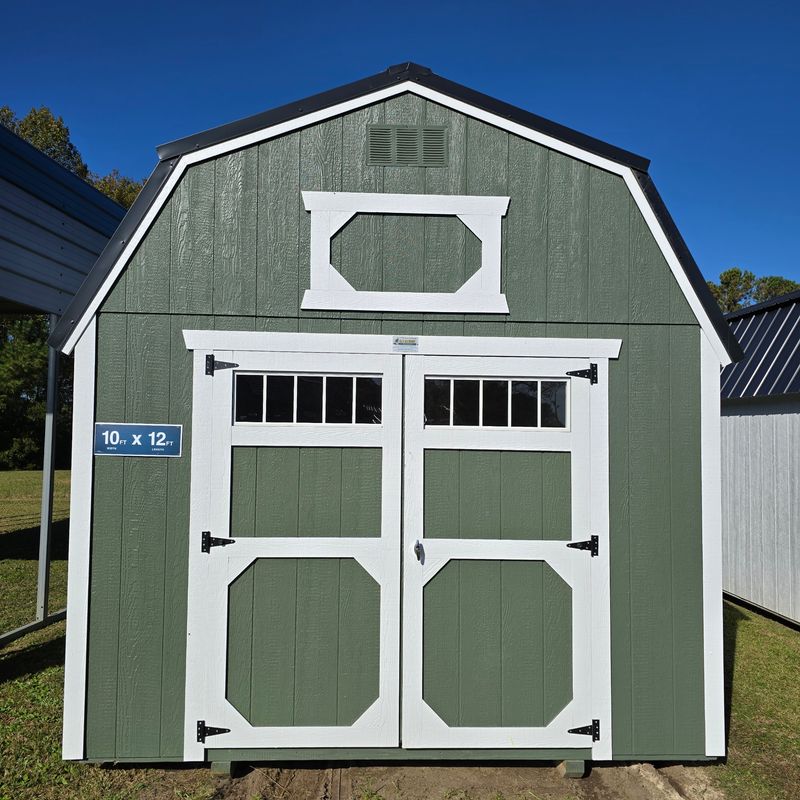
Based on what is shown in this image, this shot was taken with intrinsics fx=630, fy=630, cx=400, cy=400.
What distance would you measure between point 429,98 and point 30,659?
5146 mm

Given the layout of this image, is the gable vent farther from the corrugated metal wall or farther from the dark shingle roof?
the corrugated metal wall

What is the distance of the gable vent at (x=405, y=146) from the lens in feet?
12.2

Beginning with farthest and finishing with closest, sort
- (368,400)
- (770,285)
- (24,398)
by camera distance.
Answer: (770,285)
(24,398)
(368,400)

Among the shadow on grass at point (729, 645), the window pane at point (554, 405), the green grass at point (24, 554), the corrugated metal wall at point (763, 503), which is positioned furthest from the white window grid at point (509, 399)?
the green grass at point (24, 554)

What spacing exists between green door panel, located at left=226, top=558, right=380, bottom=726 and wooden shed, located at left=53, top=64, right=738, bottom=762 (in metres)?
0.01

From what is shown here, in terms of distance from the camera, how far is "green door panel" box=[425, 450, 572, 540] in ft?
11.9

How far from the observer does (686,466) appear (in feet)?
12.2

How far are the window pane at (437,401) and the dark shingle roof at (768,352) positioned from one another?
423 centimetres

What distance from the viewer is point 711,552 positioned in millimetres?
3674

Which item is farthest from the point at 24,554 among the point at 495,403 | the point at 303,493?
the point at 495,403

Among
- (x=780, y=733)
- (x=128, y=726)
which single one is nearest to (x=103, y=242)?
(x=128, y=726)

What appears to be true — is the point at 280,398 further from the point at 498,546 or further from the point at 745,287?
the point at 745,287

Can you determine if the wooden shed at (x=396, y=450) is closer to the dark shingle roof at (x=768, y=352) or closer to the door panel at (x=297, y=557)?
the door panel at (x=297, y=557)

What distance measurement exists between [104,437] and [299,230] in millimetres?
1628
